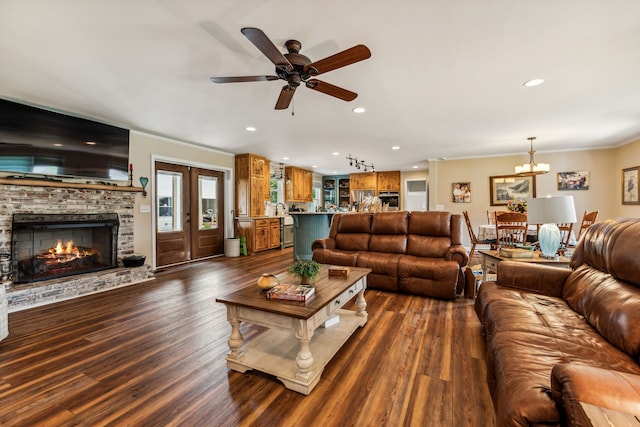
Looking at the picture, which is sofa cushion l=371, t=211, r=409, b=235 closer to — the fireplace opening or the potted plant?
the potted plant

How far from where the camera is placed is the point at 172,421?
1493mm

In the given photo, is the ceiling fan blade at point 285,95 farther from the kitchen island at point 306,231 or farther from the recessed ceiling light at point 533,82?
the kitchen island at point 306,231

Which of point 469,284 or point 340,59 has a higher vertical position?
point 340,59

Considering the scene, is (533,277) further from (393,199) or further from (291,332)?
(393,199)

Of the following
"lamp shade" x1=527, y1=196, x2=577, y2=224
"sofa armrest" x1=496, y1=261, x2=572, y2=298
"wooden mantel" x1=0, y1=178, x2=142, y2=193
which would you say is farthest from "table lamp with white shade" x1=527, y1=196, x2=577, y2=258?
"wooden mantel" x1=0, y1=178, x2=142, y2=193

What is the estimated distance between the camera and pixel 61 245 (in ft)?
12.8

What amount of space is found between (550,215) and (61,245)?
595cm

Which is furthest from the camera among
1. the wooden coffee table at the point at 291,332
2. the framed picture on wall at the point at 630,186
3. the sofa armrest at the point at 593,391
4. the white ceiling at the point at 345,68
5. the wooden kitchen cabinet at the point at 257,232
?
the wooden kitchen cabinet at the point at 257,232

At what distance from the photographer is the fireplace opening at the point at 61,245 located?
136 inches

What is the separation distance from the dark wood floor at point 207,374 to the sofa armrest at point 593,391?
0.74 metres

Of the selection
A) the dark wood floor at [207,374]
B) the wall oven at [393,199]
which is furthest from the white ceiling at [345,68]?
the wall oven at [393,199]

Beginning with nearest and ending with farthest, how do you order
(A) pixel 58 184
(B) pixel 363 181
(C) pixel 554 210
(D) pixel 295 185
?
(C) pixel 554 210 → (A) pixel 58 184 → (D) pixel 295 185 → (B) pixel 363 181

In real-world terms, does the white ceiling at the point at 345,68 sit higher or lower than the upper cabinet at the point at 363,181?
higher

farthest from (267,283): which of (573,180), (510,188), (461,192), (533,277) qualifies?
(573,180)
